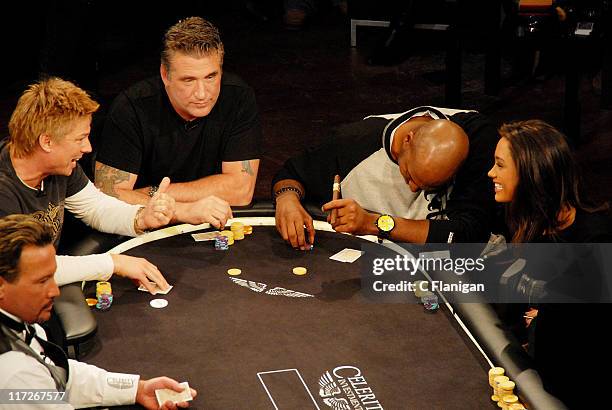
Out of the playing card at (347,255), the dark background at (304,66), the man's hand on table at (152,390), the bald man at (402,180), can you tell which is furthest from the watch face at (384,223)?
the dark background at (304,66)

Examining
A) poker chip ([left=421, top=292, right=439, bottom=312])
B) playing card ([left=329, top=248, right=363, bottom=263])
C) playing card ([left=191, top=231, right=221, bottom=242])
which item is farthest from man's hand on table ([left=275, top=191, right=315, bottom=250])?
poker chip ([left=421, top=292, right=439, bottom=312])

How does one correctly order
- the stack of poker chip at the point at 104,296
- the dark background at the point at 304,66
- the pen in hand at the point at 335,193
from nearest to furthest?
the stack of poker chip at the point at 104,296, the pen in hand at the point at 335,193, the dark background at the point at 304,66

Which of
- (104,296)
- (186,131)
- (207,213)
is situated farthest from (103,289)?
(186,131)

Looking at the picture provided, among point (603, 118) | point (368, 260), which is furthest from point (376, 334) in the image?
point (603, 118)

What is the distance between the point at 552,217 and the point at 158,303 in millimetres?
1377

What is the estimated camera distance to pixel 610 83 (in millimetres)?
6344

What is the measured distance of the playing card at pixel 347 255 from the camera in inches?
142

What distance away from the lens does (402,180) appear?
404cm

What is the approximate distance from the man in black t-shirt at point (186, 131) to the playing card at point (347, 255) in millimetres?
772

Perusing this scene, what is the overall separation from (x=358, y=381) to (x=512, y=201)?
1019mm

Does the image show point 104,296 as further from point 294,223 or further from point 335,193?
point 335,193

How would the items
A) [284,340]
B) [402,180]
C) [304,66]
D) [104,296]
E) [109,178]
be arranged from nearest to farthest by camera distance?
[284,340] < [104,296] < [402,180] < [109,178] < [304,66]

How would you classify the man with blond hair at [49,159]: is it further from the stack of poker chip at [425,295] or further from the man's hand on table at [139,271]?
the stack of poker chip at [425,295]

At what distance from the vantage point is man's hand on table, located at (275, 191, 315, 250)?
369 cm
